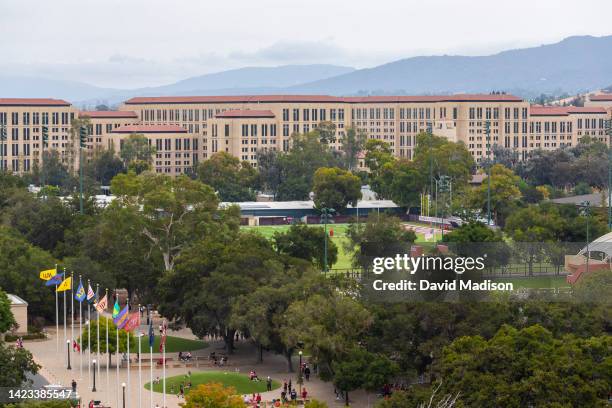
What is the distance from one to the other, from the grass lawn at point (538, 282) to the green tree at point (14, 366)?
65.1ft

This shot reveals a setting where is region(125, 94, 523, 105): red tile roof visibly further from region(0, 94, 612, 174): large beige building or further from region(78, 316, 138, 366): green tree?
region(78, 316, 138, 366): green tree

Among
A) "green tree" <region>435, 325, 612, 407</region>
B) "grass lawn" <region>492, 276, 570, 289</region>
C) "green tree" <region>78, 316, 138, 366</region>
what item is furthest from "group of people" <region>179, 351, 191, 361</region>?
"green tree" <region>435, 325, 612, 407</region>

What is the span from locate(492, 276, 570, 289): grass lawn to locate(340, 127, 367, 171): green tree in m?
104

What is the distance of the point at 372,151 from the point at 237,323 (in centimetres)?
9636

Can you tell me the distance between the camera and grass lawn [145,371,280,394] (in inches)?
2355

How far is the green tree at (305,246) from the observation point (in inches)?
3487

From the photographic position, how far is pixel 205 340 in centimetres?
7231

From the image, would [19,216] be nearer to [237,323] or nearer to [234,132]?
[237,323]

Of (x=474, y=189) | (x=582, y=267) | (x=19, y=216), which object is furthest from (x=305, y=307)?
(x=474, y=189)

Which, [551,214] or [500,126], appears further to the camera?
[500,126]

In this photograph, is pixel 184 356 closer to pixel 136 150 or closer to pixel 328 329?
pixel 328 329

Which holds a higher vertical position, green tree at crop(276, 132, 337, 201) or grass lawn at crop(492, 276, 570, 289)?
green tree at crop(276, 132, 337, 201)

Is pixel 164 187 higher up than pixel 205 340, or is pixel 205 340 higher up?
pixel 164 187

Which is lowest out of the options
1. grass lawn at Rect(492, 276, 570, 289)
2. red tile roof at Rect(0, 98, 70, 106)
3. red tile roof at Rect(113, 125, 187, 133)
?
grass lawn at Rect(492, 276, 570, 289)
